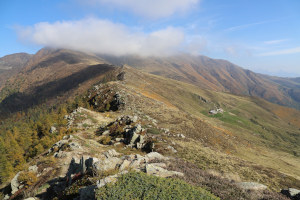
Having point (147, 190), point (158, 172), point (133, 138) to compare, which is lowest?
point (133, 138)

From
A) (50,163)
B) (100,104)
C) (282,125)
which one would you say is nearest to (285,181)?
(50,163)

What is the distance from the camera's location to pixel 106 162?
12.3 m

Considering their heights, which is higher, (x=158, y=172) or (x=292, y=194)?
(x=158, y=172)

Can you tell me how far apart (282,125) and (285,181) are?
506 ft

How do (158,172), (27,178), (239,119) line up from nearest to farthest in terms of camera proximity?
(158,172), (27,178), (239,119)

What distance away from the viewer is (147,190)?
8.53 meters

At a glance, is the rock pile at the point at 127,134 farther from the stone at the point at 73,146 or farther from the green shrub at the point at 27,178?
the green shrub at the point at 27,178

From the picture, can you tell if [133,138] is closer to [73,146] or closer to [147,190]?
[73,146]

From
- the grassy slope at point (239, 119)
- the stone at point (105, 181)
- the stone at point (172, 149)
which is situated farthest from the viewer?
the grassy slope at point (239, 119)

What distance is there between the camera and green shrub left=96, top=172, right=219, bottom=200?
26.8 ft

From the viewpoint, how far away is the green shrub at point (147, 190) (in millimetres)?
8166

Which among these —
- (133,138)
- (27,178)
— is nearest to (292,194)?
(133,138)

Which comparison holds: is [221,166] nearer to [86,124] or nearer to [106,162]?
[106,162]

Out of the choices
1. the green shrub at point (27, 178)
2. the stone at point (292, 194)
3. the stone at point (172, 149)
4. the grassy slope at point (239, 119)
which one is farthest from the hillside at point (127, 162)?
the grassy slope at point (239, 119)
